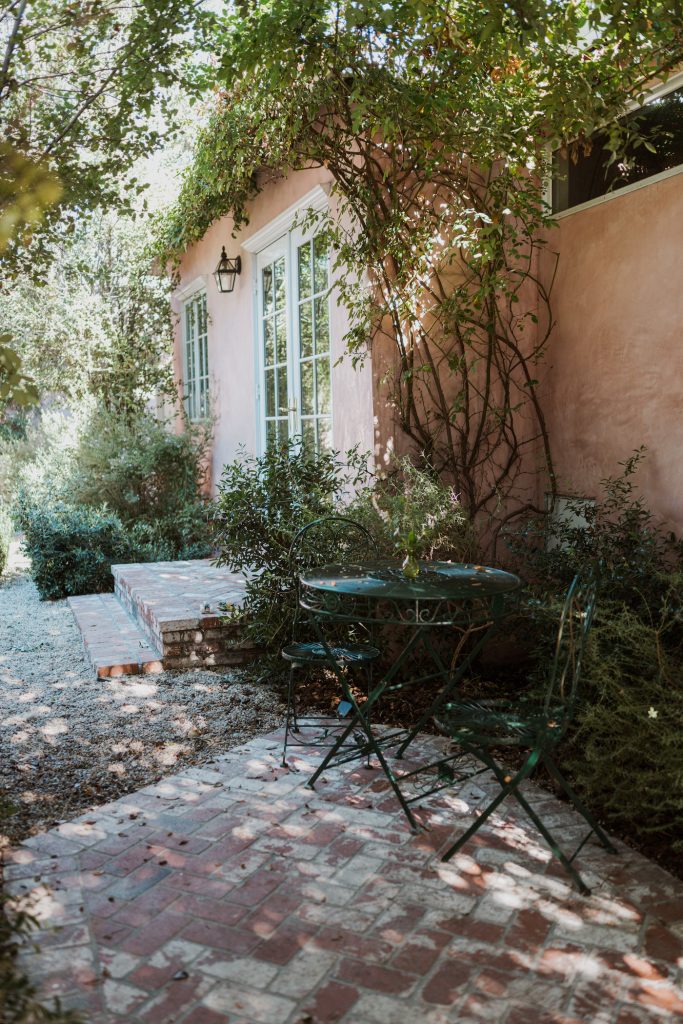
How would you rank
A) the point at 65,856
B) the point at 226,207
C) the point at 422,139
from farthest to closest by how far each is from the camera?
the point at 226,207 < the point at 422,139 < the point at 65,856

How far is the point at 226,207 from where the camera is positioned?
7004mm

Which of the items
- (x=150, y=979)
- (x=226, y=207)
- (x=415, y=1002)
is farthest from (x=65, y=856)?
(x=226, y=207)

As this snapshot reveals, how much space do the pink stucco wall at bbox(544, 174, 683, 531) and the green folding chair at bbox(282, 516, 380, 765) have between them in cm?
153

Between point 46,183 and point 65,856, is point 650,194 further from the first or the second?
point 65,856

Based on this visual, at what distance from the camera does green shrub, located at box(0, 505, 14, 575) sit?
29.6 feet

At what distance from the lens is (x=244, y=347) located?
8328 millimetres

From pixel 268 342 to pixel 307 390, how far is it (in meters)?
1.09

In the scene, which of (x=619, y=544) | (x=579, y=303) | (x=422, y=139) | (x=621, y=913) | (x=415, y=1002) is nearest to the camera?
(x=415, y=1002)

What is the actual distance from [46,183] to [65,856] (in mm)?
2558

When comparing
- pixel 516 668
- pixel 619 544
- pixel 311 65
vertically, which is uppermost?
pixel 311 65

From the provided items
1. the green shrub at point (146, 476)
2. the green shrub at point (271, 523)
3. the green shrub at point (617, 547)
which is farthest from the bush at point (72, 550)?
the green shrub at point (617, 547)

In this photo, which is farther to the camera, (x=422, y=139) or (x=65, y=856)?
(x=422, y=139)

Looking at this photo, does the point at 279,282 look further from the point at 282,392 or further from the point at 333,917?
the point at 333,917

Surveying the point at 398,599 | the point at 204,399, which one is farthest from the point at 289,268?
the point at 398,599
